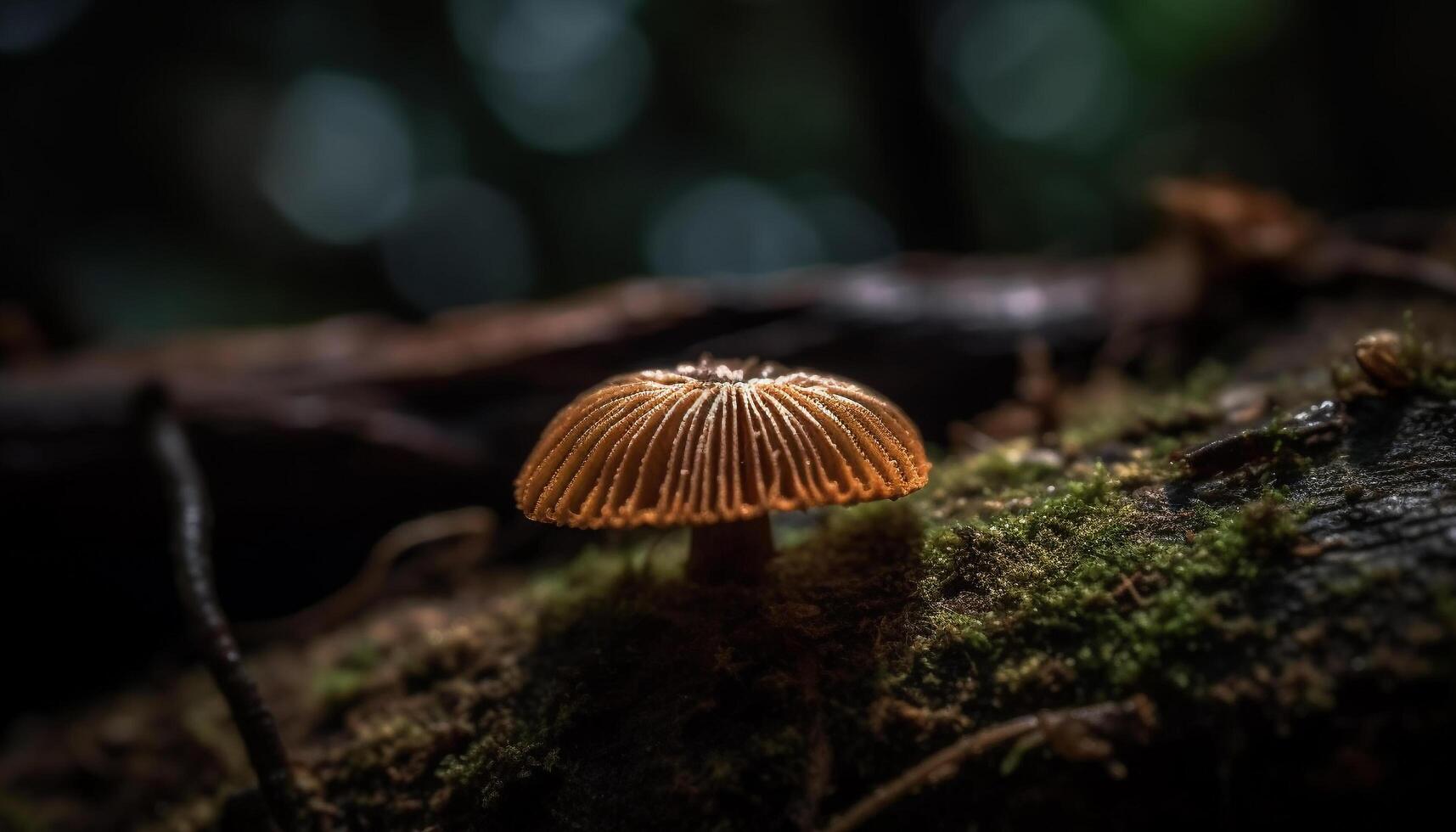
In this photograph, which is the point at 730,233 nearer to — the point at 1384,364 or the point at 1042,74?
the point at 1042,74

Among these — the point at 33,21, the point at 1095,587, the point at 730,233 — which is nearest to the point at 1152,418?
the point at 1095,587

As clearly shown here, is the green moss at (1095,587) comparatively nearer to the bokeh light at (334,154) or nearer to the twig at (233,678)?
the twig at (233,678)

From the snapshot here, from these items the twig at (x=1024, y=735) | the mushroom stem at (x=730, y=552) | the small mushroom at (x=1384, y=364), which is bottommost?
the twig at (x=1024, y=735)

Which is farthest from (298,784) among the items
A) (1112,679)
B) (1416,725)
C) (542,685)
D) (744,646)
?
(1416,725)

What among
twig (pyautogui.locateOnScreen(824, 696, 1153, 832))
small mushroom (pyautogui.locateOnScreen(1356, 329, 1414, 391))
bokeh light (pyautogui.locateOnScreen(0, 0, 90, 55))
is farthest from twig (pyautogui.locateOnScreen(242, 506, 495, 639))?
bokeh light (pyautogui.locateOnScreen(0, 0, 90, 55))

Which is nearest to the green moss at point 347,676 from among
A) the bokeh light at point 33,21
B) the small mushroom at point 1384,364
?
the small mushroom at point 1384,364

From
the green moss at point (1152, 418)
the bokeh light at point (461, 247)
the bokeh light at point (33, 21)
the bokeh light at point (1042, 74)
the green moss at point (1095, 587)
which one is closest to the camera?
the green moss at point (1095, 587)
